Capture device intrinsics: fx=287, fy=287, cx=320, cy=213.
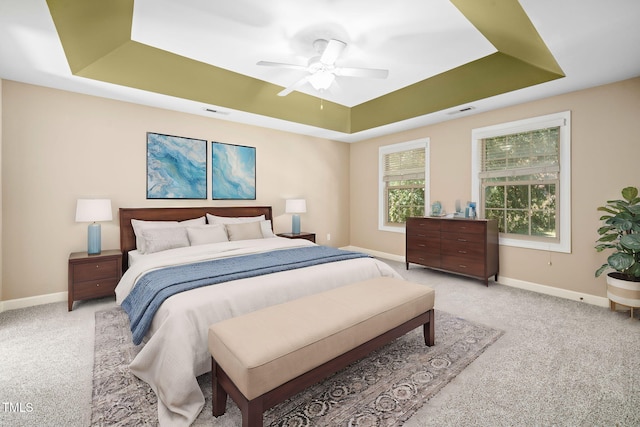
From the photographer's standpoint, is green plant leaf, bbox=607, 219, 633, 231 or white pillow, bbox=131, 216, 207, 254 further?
white pillow, bbox=131, 216, 207, 254

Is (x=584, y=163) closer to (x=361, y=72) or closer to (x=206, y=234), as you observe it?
(x=361, y=72)

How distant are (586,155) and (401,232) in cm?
291

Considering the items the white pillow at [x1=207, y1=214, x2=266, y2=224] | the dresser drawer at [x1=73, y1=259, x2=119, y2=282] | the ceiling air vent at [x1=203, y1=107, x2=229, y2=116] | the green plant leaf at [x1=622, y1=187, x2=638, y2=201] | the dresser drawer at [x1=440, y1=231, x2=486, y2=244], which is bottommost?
the dresser drawer at [x1=73, y1=259, x2=119, y2=282]

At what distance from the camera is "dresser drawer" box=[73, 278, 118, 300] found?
10.5 ft

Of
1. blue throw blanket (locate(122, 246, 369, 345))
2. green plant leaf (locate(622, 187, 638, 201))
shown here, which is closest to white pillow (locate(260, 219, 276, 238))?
blue throw blanket (locate(122, 246, 369, 345))

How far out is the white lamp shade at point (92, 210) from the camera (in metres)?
3.28

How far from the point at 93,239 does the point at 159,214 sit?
2.67 feet

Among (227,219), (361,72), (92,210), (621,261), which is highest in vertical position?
(361,72)

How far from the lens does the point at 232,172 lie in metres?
4.75

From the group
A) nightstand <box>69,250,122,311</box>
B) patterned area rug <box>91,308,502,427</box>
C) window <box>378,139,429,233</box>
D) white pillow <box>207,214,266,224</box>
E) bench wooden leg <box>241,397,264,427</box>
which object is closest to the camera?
bench wooden leg <box>241,397,264,427</box>

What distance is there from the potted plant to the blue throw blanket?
2589mm

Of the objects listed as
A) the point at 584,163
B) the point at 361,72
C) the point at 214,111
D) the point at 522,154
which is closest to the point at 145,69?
the point at 214,111

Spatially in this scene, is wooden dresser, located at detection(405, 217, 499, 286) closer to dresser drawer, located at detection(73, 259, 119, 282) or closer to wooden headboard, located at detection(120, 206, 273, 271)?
wooden headboard, located at detection(120, 206, 273, 271)

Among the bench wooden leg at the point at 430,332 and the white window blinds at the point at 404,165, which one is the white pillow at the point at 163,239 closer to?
the bench wooden leg at the point at 430,332
